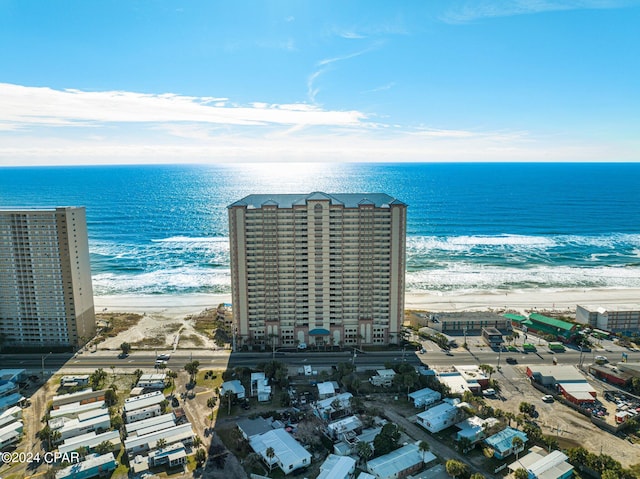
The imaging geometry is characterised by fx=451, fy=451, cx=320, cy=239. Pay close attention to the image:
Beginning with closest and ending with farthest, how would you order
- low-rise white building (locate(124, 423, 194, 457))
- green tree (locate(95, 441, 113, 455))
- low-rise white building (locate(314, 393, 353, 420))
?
green tree (locate(95, 441, 113, 455)), low-rise white building (locate(124, 423, 194, 457)), low-rise white building (locate(314, 393, 353, 420))

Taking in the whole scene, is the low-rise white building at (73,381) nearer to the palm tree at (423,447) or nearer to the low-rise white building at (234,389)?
the low-rise white building at (234,389)

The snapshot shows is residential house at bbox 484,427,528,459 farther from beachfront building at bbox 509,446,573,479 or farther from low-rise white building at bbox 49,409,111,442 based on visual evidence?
low-rise white building at bbox 49,409,111,442

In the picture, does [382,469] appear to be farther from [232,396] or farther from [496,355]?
[496,355]

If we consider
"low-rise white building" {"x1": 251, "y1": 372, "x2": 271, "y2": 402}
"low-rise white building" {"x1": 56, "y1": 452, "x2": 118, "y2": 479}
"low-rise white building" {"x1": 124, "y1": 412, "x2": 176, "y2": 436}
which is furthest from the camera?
"low-rise white building" {"x1": 251, "y1": 372, "x2": 271, "y2": 402}

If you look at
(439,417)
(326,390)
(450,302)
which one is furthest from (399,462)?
(450,302)

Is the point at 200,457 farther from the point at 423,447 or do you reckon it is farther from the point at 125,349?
the point at 125,349

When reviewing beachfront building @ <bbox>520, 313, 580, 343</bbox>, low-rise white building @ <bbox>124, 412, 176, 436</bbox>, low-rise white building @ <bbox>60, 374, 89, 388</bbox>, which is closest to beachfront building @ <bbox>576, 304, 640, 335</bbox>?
beachfront building @ <bbox>520, 313, 580, 343</bbox>
